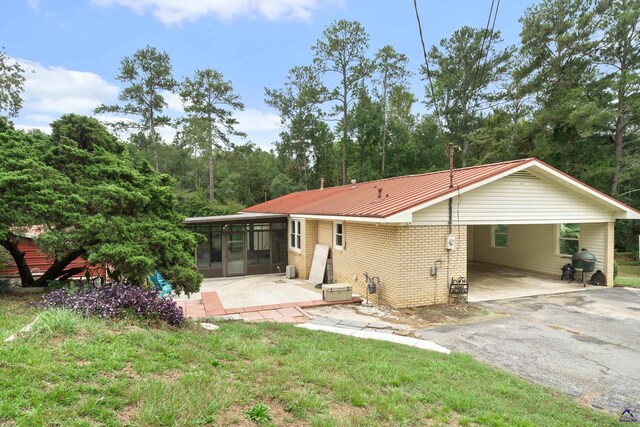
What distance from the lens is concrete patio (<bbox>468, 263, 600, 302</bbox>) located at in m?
11.1

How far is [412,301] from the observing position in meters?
9.57

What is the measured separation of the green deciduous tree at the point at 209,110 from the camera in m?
32.4

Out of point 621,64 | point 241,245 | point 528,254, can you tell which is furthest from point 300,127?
point 528,254

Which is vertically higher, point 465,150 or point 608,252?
point 465,150

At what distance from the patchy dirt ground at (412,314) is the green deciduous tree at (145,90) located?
2798 cm

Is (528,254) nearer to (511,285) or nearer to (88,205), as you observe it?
(511,285)

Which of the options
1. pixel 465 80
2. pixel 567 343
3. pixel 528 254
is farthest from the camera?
pixel 465 80

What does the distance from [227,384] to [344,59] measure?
32.6 meters

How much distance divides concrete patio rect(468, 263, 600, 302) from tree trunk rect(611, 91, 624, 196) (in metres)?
14.7

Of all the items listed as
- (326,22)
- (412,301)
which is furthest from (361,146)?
(412,301)

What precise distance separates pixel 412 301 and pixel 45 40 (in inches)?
707

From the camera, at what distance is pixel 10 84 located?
20766mm

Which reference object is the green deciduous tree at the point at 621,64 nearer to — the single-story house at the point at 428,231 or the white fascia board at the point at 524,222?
the single-story house at the point at 428,231

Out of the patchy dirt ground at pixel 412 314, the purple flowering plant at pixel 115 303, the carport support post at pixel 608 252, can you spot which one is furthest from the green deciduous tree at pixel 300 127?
the purple flowering plant at pixel 115 303
